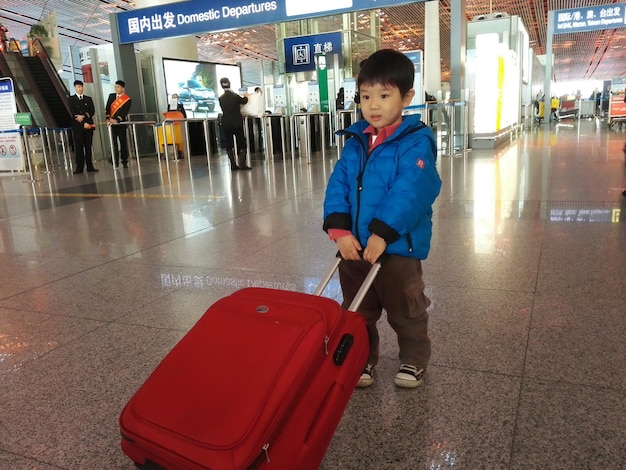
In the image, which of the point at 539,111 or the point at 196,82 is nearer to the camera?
the point at 196,82

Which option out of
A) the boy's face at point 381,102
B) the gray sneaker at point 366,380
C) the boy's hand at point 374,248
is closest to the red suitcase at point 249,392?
the boy's hand at point 374,248

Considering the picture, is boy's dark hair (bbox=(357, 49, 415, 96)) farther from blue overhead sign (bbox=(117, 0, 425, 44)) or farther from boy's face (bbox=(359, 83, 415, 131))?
blue overhead sign (bbox=(117, 0, 425, 44))

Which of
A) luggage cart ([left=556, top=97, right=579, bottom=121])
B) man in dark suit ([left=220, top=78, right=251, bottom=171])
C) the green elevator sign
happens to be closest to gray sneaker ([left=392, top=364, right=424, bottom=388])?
man in dark suit ([left=220, top=78, right=251, bottom=171])

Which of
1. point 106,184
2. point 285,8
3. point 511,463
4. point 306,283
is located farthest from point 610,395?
point 285,8

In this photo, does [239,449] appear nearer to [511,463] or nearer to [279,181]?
[511,463]

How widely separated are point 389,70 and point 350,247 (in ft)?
1.83

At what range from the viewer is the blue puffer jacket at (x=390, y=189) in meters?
1.58

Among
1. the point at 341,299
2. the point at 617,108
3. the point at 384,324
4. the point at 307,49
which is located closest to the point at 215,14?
the point at 307,49

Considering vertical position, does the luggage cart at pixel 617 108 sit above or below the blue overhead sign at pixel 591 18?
below

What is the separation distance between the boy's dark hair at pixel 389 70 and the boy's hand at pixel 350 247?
49 cm

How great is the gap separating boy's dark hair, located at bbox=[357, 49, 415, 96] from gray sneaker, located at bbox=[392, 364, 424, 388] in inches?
37.9

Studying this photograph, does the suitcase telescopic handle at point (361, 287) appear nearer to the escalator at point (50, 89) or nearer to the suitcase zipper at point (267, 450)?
the suitcase zipper at point (267, 450)

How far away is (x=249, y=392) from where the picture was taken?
3.73 feet

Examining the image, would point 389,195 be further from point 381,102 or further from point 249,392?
point 249,392
